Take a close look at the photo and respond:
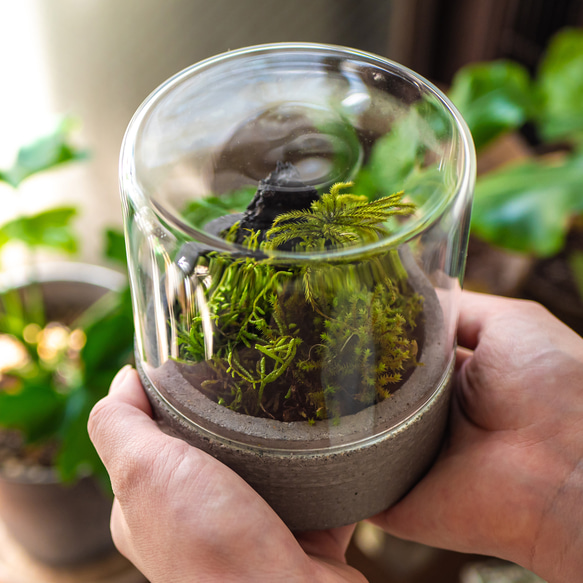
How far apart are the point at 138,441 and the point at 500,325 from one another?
40 cm

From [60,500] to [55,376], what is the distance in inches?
8.7

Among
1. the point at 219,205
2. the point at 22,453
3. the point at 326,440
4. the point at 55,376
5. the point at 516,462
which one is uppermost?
the point at 219,205

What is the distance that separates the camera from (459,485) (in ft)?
2.14

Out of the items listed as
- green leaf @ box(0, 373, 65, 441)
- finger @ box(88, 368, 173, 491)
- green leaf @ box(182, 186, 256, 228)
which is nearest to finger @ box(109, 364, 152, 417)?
finger @ box(88, 368, 173, 491)

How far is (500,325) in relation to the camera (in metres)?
0.70

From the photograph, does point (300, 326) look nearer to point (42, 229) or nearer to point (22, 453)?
point (42, 229)

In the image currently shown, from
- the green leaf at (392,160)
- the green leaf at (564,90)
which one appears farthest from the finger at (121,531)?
the green leaf at (564,90)

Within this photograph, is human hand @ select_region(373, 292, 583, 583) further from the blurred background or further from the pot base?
the blurred background

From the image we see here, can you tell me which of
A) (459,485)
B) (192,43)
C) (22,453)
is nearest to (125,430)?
(459,485)

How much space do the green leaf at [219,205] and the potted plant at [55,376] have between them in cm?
32

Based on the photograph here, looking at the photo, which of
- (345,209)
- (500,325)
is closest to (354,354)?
(345,209)

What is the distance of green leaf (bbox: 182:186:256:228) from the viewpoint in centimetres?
62

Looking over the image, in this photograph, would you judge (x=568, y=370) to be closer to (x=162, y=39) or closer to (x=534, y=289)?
(x=534, y=289)

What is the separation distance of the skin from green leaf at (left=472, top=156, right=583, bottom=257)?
1.08 ft
